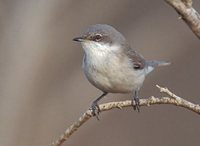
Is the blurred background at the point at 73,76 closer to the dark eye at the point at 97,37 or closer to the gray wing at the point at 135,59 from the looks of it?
the gray wing at the point at 135,59

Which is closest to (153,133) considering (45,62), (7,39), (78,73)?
(78,73)

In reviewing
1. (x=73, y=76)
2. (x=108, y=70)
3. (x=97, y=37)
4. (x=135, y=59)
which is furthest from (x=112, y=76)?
(x=73, y=76)

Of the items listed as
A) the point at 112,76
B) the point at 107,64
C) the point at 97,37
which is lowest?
the point at 112,76

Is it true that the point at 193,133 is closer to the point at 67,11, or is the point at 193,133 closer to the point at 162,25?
the point at 162,25

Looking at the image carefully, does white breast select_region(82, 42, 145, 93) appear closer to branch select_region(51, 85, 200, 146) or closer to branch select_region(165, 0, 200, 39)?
branch select_region(51, 85, 200, 146)

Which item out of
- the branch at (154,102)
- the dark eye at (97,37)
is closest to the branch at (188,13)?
the branch at (154,102)

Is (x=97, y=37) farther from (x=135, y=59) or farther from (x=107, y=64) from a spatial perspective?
(x=135, y=59)
